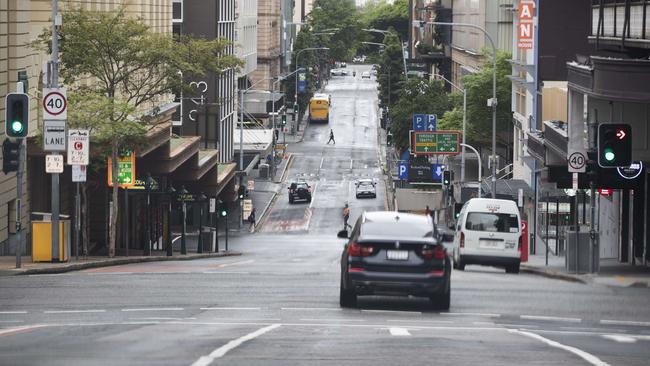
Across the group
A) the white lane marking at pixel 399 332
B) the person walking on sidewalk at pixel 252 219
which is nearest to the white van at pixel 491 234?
the white lane marking at pixel 399 332

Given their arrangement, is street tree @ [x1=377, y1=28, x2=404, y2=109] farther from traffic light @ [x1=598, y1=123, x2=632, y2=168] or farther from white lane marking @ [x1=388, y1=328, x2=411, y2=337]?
white lane marking @ [x1=388, y1=328, x2=411, y2=337]

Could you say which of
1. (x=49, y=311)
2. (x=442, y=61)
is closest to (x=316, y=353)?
(x=49, y=311)

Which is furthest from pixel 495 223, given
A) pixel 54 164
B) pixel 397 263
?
pixel 397 263

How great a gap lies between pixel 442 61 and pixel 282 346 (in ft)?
408

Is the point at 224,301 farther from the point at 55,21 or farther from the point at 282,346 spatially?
the point at 55,21

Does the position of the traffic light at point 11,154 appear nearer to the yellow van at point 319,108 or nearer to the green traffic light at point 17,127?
the green traffic light at point 17,127

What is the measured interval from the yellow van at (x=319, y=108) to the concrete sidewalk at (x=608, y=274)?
358 ft

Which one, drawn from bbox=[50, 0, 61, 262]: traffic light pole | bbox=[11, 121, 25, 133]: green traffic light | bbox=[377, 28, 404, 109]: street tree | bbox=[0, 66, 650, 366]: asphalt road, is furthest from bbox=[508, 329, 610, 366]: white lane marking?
bbox=[377, 28, 404, 109]: street tree

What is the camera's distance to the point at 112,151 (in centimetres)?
4100

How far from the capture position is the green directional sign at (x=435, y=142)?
8275 cm

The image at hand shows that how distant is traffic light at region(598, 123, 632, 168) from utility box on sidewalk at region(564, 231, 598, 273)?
6358mm

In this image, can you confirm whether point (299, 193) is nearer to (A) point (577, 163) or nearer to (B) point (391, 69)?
(B) point (391, 69)

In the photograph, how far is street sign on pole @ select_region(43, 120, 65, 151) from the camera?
109 feet

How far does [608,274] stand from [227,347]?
18.7 m
